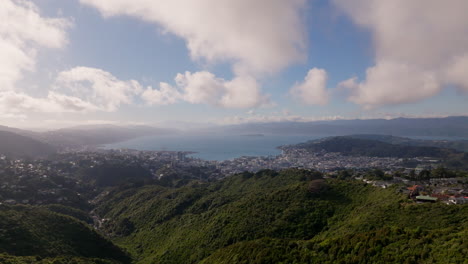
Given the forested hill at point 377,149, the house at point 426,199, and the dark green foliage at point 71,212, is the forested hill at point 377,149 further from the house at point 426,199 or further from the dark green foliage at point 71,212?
the dark green foliage at point 71,212

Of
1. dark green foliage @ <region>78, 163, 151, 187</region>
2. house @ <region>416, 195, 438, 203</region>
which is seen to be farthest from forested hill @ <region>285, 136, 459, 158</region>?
house @ <region>416, 195, 438, 203</region>

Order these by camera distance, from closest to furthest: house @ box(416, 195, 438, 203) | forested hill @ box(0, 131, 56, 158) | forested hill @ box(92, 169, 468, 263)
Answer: forested hill @ box(92, 169, 468, 263)
house @ box(416, 195, 438, 203)
forested hill @ box(0, 131, 56, 158)

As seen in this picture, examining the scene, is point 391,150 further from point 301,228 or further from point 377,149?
point 301,228

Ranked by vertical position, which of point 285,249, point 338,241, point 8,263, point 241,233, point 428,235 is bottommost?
point 241,233

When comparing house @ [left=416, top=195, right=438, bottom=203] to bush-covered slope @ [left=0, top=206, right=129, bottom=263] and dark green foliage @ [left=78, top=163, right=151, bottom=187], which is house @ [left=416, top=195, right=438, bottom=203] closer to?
bush-covered slope @ [left=0, top=206, right=129, bottom=263]

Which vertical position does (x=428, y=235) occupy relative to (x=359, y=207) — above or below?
above

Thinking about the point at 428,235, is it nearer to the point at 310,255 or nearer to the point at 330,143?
the point at 310,255

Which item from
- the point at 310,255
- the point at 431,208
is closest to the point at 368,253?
the point at 310,255
